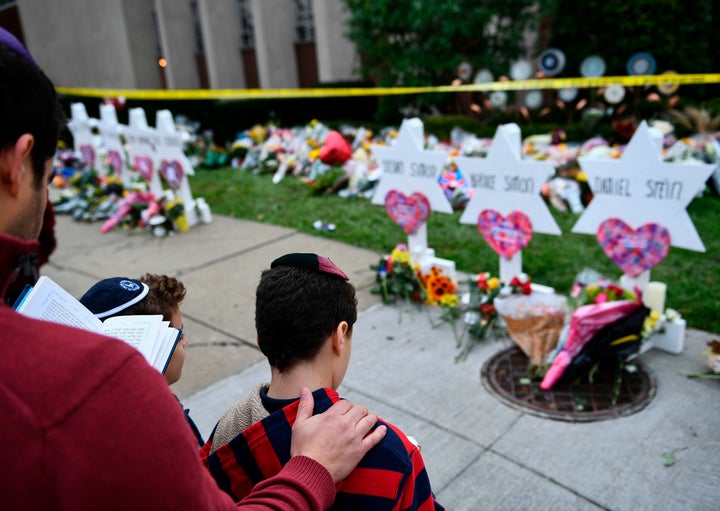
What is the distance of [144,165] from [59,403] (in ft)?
24.3

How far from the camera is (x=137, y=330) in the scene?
142 centimetres

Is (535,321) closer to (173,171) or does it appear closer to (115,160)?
(173,171)

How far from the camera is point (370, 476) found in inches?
49.9

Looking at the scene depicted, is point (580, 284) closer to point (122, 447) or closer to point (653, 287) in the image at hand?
point (653, 287)

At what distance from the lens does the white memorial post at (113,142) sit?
8297 mm

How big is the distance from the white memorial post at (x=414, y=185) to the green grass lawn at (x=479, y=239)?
584mm

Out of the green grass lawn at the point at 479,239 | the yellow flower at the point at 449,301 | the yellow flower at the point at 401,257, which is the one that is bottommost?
the green grass lawn at the point at 479,239

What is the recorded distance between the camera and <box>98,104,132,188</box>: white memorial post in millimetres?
8297

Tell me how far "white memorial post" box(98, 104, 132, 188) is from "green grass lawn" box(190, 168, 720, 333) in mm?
1159

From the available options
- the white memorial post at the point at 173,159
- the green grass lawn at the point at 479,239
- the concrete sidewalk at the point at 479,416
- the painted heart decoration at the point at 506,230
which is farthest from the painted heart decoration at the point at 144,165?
the painted heart decoration at the point at 506,230

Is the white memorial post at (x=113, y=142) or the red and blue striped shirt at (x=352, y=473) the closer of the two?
the red and blue striped shirt at (x=352, y=473)

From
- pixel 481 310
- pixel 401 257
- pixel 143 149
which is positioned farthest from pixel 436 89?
pixel 481 310

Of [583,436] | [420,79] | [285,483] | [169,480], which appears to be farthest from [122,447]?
[420,79]

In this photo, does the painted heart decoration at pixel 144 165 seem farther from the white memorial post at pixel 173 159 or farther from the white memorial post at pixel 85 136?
the white memorial post at pixel 85 136
